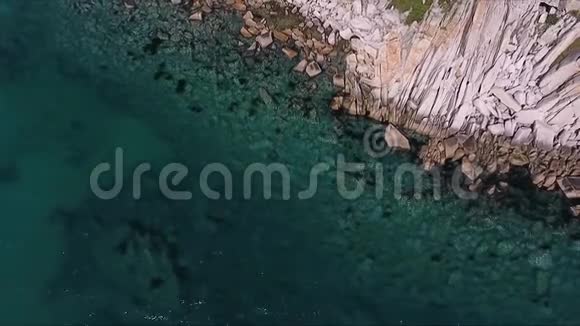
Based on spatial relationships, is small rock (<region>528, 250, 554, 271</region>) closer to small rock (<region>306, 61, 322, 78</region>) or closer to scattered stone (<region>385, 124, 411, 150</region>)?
scattered stone (<region>385, 124, 411, 150</region>)

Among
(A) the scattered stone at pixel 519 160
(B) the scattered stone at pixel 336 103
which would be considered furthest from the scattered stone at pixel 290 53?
(A) the scattered stone at pixel 519 160

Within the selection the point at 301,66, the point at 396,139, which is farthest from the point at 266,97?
the point at 396,139

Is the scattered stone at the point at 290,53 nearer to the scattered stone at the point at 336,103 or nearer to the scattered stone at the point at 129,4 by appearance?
the scattered stone at the point at 336,103

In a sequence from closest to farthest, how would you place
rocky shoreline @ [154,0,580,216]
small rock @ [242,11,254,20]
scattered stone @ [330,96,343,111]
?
rocky shoreline @ [154,0,580,216]
scattered stone @ [330,96,343,111]
small rock @ [242,11,254,20]

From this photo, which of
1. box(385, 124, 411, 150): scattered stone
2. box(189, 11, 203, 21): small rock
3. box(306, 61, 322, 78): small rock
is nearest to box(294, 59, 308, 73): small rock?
box(306, 61, 322, 78): small rock

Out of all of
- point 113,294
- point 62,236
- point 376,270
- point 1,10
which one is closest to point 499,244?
point 376,270

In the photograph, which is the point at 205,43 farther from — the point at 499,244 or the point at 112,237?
the point at 499,244
